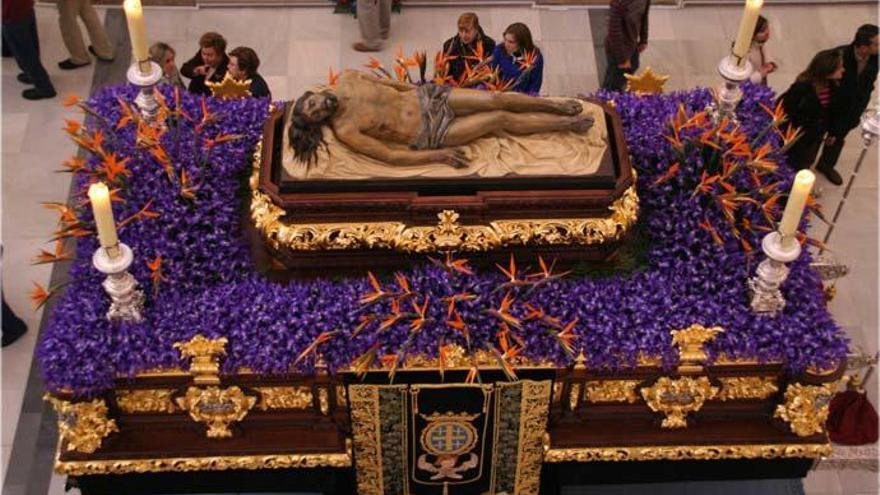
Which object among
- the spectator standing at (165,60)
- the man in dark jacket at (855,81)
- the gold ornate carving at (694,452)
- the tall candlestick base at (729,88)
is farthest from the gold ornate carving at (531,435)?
the man in dark jacket at (855,81)

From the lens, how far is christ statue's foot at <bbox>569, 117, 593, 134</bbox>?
6.13 meters

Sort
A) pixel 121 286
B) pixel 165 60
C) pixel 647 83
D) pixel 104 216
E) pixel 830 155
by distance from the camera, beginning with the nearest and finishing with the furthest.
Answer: pixel 104 216
pixel 121 286
pixel 647 83
pixel 165 60
pixel 830 155

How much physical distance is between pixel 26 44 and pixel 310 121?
3.63 meters

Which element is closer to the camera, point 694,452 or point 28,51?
point 694,452

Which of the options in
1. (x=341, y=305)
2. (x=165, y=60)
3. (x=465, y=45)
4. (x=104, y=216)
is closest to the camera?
(x=104, y=216)

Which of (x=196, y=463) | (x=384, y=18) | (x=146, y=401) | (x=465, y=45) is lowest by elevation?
(x=196, y=463)

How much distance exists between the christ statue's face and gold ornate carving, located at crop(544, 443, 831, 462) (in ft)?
6.54

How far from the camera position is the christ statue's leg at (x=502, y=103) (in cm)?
613

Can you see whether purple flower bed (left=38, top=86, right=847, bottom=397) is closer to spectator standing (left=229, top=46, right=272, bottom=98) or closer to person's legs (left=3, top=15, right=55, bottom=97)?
spectator standing (left=229, top=46, right=272, bottom=98)

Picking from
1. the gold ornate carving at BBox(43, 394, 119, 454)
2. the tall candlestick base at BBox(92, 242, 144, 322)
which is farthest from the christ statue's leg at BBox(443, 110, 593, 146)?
the gold ornate carving at BBox(43, 394, 119, 454)

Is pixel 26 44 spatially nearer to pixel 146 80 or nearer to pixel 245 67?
pixel 245 67

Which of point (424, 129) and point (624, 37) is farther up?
point (424, 129)

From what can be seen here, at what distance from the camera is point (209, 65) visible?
24.8 ft

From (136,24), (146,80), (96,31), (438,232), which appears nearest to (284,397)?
(438,232)
